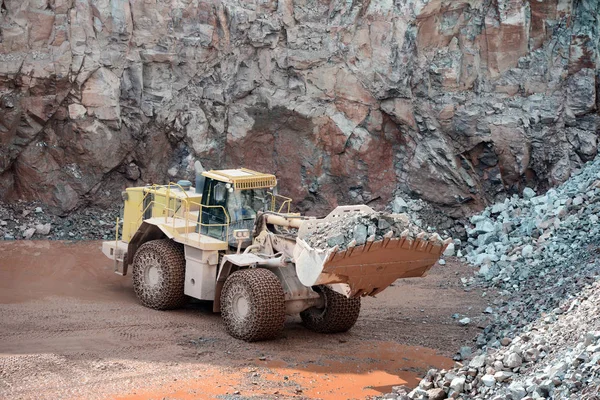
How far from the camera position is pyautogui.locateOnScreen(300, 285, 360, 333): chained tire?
11.6 metres

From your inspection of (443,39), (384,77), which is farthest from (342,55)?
(443,39)

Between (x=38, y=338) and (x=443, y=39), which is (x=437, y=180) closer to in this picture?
(x=443, y=39)

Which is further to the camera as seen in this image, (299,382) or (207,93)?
(207,93)

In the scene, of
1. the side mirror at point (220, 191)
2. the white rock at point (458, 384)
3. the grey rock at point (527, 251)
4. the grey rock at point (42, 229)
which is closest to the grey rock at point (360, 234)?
the white rock at point (458, 384)

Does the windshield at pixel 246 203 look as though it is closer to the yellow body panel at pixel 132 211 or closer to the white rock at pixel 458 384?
the yellow body panel at pixel 132 211

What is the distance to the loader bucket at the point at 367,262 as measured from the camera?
994 cm

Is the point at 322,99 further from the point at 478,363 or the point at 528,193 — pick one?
the point at 478,363

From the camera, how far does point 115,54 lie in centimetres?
1753

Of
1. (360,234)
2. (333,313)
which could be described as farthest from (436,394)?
(333,313)

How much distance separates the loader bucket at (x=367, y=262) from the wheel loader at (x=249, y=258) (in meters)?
0.01

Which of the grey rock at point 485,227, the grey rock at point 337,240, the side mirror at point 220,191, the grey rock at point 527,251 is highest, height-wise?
the side mirror at point 220,191

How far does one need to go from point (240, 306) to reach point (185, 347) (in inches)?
35.3

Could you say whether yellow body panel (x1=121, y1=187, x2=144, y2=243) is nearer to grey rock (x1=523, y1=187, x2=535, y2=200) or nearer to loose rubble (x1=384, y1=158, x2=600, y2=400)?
loose rubble (x1=384, y1=158, x2=600, y2=400)

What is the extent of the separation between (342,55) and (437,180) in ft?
11.1
